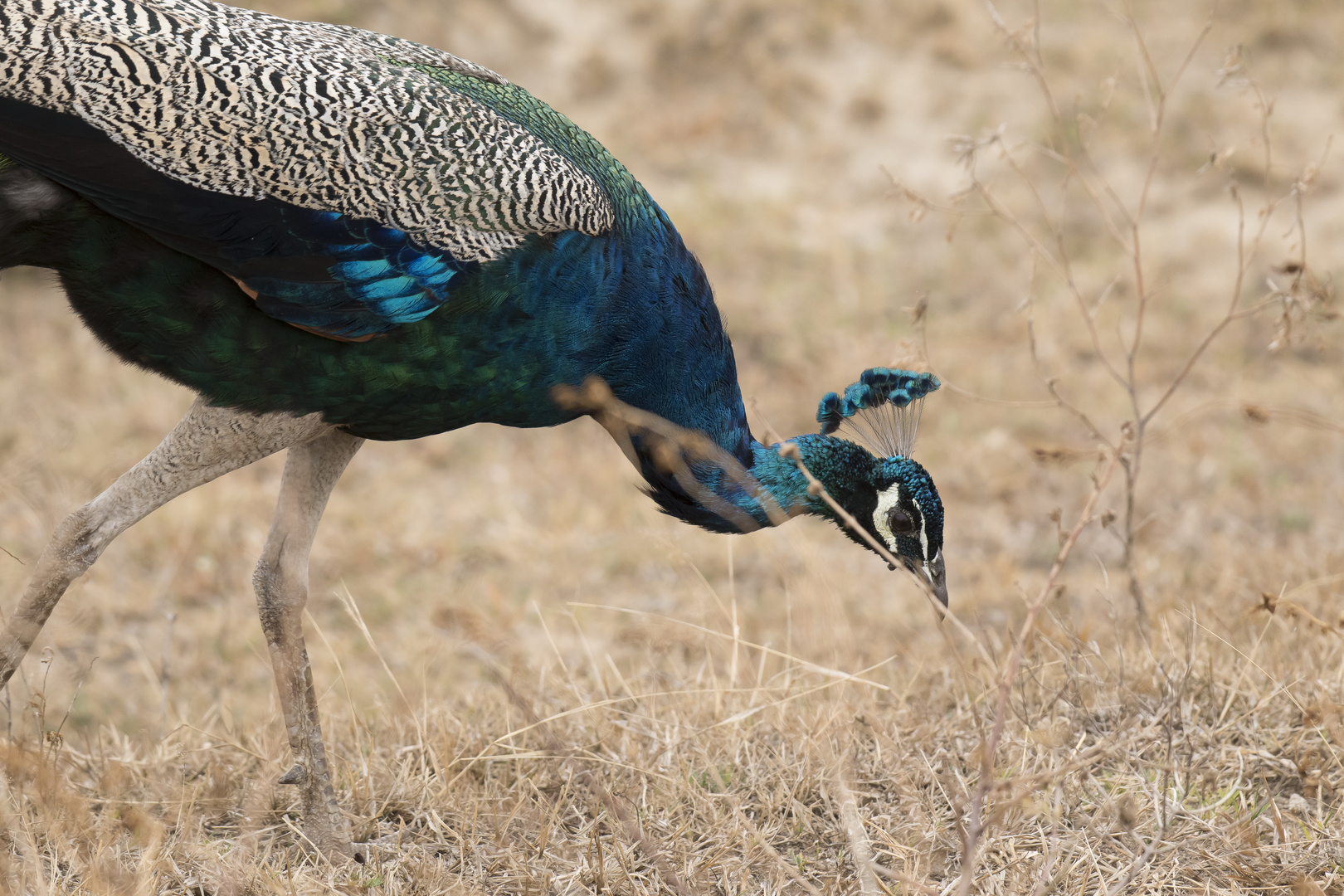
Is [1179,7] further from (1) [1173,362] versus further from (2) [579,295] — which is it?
(2) [579,295]

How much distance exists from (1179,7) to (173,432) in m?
7.66

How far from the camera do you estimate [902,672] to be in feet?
10.9

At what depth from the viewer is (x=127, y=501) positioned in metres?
2.54

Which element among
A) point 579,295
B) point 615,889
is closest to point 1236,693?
point 615,889

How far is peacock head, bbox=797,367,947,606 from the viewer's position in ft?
9.60

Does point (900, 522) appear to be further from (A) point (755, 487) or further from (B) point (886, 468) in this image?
(A) point (755, 487)

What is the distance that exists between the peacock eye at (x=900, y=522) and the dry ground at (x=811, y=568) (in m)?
0.31

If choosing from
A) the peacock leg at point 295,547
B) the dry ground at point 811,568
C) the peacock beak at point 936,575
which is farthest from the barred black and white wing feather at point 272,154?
the peacock beak at point 936,575

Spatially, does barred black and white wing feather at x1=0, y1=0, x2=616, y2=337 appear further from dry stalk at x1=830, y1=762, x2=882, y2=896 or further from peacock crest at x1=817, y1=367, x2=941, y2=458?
dry stalk at x1=830, y1=762, x2=882, y2=896

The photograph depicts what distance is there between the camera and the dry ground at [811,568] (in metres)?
2.51

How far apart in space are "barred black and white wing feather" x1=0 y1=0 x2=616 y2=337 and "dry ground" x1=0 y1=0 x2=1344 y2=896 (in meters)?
0.78

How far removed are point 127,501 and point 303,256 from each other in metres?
0.63

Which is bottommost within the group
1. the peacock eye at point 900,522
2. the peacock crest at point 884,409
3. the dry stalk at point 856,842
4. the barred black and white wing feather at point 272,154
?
the dry stalk at point 856,842

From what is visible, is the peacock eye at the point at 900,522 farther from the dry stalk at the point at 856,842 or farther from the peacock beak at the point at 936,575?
the dry stalk at the point at 856,842
